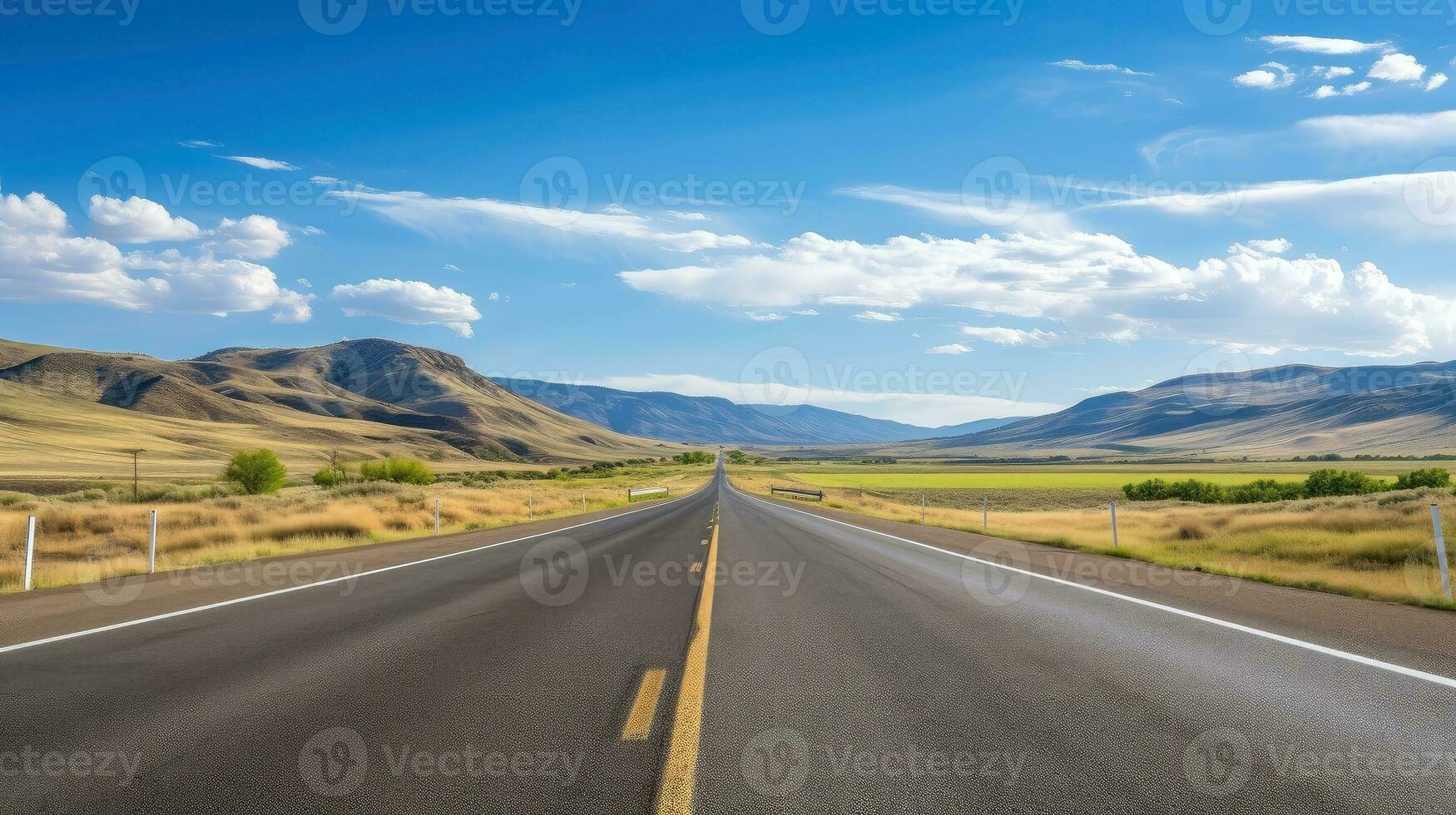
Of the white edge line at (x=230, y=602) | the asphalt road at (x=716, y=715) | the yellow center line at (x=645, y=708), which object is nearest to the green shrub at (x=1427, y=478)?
the asphalt road at (x=716, y=715)

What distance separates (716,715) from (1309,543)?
16.4 m

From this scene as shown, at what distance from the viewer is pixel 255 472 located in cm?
5094

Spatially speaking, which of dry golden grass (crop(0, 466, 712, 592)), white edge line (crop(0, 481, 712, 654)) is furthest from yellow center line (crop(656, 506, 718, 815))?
dry golden grass (crop(0, 466, 712, 592))

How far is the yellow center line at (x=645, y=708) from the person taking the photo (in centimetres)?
480

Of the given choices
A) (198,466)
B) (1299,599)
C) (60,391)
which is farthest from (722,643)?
(60,391)

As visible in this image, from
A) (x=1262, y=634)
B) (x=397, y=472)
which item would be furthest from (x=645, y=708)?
(x=397, y=472)

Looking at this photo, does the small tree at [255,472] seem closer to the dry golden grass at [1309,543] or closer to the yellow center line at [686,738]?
the dry golden grass at [1309,543]

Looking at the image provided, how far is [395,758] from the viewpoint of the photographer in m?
4.46

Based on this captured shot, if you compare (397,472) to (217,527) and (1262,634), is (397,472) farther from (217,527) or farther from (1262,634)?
(1262,634)

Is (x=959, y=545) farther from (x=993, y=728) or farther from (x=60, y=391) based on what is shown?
(x=60, y=391)

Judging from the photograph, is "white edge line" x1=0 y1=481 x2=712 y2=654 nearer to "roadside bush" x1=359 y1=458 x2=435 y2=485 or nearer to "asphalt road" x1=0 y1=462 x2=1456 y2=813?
"asphalt road" x1=0 y1=462 x2=1456 y2=813

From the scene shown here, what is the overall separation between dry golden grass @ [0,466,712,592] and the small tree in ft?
36.3

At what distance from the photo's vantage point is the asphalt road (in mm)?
3926

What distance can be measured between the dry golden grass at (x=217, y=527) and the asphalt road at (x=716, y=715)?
318 inches
